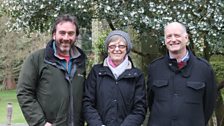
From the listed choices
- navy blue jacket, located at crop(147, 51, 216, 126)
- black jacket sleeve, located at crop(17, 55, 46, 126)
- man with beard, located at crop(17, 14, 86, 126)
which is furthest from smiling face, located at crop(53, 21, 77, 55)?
navy blue jacket, located at crop(147, 51, 216, 126)

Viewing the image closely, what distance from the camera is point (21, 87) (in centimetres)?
415

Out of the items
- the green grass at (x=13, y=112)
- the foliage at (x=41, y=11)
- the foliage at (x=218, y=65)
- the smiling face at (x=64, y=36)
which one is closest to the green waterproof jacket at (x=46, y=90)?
the smiling face at (x=64, y=36)

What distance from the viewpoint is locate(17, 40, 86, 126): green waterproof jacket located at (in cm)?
414

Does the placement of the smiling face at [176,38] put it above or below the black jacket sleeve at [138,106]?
above

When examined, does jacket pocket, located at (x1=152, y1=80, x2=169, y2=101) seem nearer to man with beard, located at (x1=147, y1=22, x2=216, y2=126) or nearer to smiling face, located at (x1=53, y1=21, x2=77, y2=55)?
man with beard, located at (x1=147, y1=22, x2=216, y2=126)

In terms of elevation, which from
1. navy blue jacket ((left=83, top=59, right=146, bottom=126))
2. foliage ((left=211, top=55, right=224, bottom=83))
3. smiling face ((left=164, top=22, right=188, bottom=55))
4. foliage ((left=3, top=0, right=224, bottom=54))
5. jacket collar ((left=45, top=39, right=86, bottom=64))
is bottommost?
foliage ((left=211, top=55, right=224, bottom=83))

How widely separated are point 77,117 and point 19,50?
27.3 metres

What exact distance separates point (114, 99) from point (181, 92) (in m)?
0.62

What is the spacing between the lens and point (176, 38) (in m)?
4.16

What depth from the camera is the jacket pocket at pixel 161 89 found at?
4.21m

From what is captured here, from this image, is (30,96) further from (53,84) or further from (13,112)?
(13,112)

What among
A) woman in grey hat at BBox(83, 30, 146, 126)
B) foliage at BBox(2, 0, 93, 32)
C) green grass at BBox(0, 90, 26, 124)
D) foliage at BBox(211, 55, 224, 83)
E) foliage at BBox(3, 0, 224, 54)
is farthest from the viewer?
green grass at BBox(0, 90, 26, 124)

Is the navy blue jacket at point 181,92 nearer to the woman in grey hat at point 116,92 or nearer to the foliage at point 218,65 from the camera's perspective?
the woman in grey hat at point 116,92

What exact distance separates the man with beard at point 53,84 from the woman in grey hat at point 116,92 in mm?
156
